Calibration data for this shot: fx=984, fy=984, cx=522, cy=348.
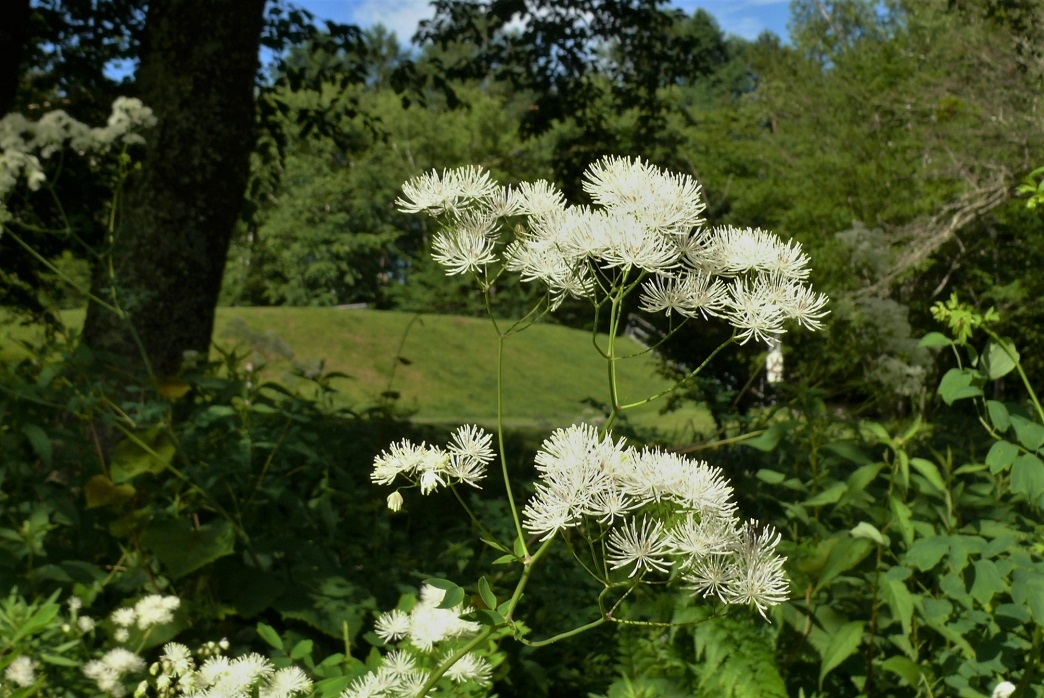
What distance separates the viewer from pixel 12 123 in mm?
3564

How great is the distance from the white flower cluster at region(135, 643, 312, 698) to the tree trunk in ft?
11.3

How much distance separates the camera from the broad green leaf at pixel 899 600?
1913mm

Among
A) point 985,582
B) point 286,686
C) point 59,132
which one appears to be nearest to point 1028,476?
point 985,582

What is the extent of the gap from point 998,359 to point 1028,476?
378 mm

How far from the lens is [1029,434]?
187cm

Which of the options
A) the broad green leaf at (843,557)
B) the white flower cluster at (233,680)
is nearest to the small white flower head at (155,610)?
the white flower cluster at (233,680)

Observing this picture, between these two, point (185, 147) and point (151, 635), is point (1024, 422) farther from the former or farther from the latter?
point (185, 147)

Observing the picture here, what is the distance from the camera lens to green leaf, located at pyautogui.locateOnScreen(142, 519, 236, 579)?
7.86ft

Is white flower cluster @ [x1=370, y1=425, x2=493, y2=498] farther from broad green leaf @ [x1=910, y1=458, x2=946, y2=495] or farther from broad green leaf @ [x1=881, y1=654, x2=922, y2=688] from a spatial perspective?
broad green leaf @ [x1=910, y1=458, x2=946, y2=495]

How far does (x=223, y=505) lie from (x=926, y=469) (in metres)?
1.91

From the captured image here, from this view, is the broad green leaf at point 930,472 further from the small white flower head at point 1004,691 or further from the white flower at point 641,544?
the white flower at point 641,544

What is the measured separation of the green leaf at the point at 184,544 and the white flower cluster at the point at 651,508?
1.57 m

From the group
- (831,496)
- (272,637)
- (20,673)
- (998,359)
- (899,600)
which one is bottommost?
(20,673)

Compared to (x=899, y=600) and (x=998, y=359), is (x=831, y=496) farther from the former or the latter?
(x=998, y=359)
